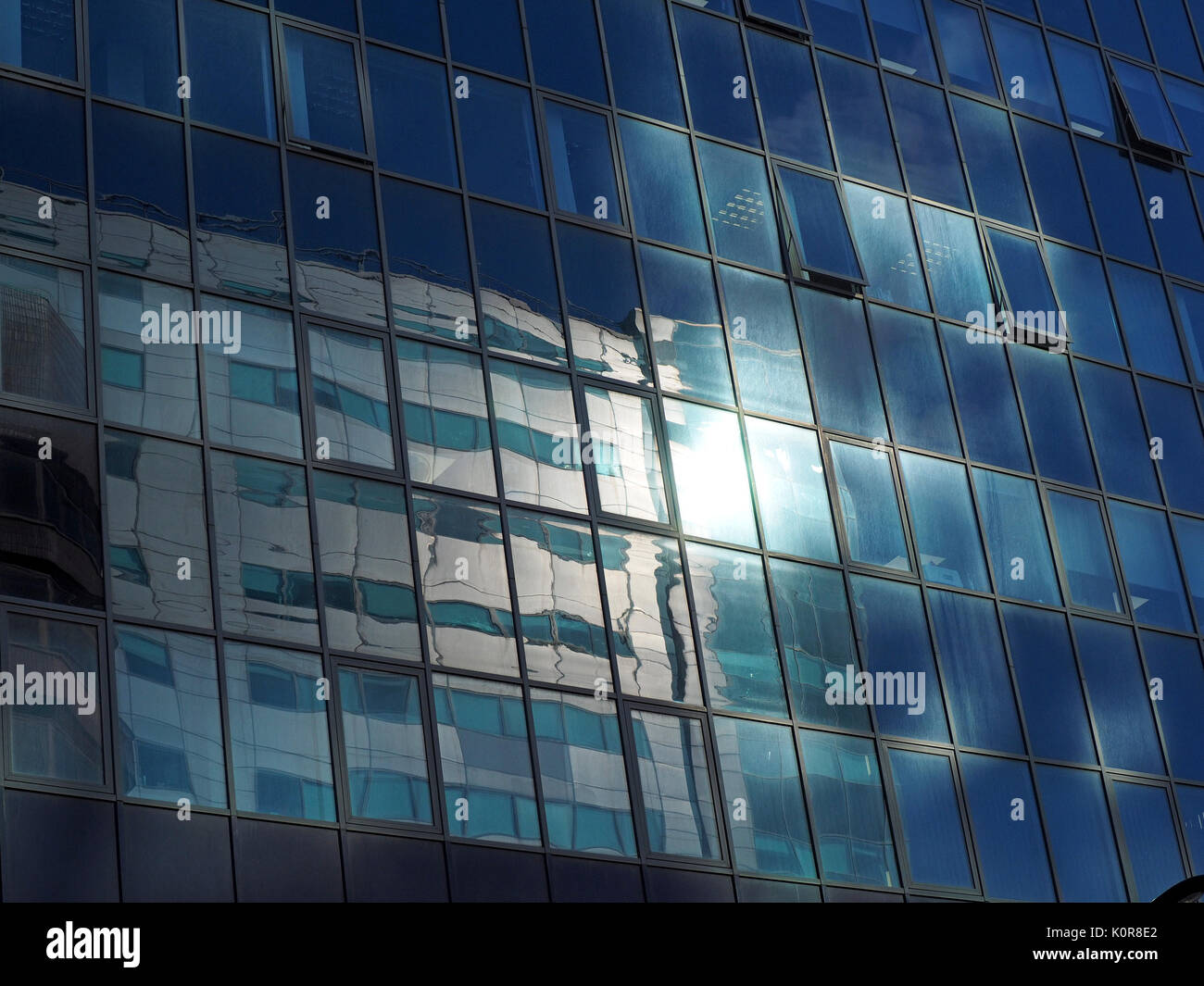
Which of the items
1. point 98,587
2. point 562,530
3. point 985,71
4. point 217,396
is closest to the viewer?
point 98,587

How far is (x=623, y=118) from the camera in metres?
26.0

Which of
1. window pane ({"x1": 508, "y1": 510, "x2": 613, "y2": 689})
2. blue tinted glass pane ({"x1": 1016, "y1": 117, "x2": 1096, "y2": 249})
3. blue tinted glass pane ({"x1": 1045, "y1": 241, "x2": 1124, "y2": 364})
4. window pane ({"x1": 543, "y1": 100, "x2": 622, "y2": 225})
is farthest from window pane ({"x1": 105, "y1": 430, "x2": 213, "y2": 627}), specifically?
blue tinted glass pane ({"x1": 1016, "y1": 117, "x2": 1096, "y2": 249})

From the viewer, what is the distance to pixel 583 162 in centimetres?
2545

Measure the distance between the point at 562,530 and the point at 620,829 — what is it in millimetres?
3721

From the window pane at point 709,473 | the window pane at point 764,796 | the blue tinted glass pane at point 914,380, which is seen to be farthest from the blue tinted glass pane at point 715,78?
the window pane at point 764,796

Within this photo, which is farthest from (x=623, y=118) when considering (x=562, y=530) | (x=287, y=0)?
(x=562, y=530)

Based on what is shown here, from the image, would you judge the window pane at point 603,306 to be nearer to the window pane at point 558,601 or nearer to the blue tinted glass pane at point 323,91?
the window pane at point 558,601

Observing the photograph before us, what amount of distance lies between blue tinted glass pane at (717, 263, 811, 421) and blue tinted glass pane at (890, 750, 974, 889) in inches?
196

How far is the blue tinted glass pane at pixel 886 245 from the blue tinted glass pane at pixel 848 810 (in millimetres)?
7284

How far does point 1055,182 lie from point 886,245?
4.16m

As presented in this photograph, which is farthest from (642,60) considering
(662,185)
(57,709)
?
(57,709)

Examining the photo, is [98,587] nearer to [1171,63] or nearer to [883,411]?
[883,411]

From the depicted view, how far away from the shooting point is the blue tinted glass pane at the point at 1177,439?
28781 millimetres
